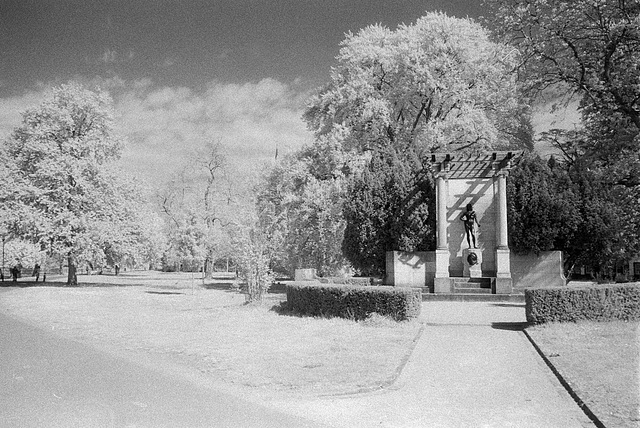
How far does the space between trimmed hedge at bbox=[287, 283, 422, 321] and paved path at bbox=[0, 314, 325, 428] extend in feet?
21.8

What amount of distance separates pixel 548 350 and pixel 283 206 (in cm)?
2436

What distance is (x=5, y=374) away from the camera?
8.09 meters

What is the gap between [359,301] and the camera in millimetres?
14273

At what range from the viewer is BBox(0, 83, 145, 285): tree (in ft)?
110

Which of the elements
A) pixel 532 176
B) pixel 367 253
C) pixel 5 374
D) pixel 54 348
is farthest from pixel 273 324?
pixel 532 176

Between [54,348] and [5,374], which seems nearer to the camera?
[5,374]

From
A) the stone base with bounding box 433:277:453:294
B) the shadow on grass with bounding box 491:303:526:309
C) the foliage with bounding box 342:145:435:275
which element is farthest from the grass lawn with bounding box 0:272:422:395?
the foliage with bounding box 342:145:435:275

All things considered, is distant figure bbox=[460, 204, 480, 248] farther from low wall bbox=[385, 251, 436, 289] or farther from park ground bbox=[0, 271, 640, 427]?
park ground bbox=[0, 271, 640, 427]

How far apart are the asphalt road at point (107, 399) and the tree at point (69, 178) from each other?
26213 millimetres

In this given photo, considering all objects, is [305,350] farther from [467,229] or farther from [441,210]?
[467,229]

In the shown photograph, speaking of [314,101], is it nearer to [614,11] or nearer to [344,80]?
[344,80]

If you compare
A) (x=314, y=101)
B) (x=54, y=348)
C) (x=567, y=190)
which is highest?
(x=314, y=101)

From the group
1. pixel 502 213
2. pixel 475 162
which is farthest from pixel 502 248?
pixel 475 162

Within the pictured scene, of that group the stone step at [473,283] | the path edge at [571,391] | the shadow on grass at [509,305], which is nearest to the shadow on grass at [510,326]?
the path edge at [571,391]
